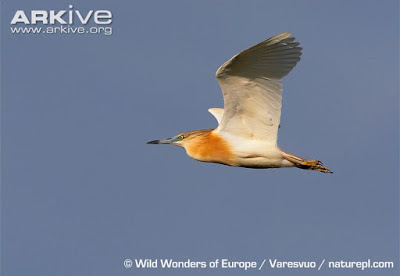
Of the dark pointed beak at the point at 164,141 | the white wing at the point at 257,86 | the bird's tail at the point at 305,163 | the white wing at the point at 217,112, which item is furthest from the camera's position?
the white wing at the point at 217,112

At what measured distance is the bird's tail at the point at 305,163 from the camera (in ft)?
64.4

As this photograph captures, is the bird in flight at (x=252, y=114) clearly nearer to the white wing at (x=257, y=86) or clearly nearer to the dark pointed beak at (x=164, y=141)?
the white wing at (x=257, y=86)

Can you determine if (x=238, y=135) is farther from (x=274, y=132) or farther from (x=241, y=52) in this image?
(x=241, y=52)

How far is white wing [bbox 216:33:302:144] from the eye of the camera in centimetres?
1827

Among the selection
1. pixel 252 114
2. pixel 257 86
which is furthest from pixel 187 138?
pixel 257 86

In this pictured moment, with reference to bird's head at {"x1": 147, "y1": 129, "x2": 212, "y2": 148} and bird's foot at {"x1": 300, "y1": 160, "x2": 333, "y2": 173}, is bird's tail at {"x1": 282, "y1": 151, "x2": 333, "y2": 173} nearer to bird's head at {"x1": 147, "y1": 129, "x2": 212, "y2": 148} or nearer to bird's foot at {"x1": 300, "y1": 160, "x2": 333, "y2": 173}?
bird's foot at {"x1": 300, "y1": 160, "x2": 333, "y2": 173}

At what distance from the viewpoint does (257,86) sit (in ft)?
61.9

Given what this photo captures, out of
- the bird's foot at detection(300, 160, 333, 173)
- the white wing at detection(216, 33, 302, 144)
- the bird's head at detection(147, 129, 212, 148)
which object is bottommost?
the bird's foot at detection(300, 160, 333, 173)

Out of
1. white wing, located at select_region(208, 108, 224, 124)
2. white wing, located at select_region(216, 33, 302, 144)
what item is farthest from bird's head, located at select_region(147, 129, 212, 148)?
white wing, located at select_region(208, 108, 224, 124)

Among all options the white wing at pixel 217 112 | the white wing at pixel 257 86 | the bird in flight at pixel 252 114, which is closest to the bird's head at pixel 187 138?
the bird in flight at pixel 252 114

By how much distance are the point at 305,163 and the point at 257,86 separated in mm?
1939

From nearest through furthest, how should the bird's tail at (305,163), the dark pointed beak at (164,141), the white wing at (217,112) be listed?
the bird's tail at (305,163) → the dark pointed beak at (164,141) → the white wing at (217,112)

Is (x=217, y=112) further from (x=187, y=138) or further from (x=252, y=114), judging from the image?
(x=252, y=114)

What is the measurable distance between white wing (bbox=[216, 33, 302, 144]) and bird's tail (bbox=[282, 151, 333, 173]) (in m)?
0.46
